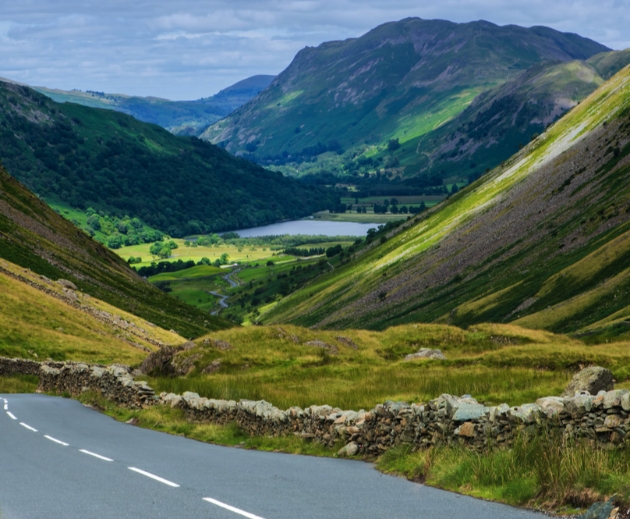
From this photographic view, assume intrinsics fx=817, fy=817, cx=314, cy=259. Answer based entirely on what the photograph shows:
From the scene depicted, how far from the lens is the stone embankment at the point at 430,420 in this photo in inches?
662

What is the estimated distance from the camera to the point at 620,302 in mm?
72562

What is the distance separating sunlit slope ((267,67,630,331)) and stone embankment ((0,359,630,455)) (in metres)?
49.3

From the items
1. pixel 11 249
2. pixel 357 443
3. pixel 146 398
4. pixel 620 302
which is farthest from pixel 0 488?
pixel 11 249

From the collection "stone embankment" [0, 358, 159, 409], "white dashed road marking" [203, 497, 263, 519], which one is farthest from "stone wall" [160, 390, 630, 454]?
"stone embankment" [0, 358, 159, 409]

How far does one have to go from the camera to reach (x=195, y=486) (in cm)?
1850

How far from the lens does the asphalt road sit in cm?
1567

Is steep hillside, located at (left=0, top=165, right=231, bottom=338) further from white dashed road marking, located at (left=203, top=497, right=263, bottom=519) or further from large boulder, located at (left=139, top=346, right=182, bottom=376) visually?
white dashed road marking, located at (left=203, top=497, right=263, bottom=519)

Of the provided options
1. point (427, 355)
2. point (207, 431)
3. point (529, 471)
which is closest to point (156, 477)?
point (529, 471)

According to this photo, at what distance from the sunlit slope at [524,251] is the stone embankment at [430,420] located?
49277 mm

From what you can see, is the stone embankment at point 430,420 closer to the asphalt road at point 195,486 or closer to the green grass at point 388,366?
the asphalt road at point 195,486

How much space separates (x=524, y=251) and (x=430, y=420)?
343 ft

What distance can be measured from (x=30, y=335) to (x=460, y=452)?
69.5 m

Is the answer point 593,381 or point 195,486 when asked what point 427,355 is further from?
point 195,486

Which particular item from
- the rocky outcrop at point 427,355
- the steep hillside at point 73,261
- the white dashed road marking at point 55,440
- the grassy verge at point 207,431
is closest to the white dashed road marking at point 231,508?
the grassy verge at point 207,431
